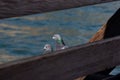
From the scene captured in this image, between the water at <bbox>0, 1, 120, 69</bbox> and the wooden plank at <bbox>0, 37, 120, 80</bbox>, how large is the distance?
1222 cm

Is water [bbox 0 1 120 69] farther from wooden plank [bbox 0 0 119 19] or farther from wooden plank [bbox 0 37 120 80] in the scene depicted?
wooden plank [bbox 0 0 119 19]

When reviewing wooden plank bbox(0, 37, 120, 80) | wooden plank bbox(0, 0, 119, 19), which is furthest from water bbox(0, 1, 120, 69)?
wooden plank bbox(0, 0, 119, 19)

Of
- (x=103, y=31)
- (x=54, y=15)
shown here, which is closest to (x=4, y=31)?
(x=54, y=15)

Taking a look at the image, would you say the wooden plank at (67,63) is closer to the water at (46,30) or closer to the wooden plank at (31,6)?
the wooden plank at (31,6)

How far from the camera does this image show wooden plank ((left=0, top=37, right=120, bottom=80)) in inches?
66.2

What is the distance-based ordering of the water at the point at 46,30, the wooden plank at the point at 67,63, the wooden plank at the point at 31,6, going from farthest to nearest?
the water at the point at 46,30
the wooden plank at the point at 67,63
the wooden plank at the point at 31,6

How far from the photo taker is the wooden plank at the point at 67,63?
1681 millimetres

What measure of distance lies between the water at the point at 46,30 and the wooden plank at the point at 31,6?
41.1ft

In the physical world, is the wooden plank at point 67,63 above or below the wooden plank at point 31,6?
below

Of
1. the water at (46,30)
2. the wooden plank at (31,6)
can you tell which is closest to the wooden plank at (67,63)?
the wooden plank at (31,6)

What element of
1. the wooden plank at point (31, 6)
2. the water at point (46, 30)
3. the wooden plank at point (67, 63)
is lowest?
the water at point (46, 30)

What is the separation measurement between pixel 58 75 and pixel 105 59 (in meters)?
0.36

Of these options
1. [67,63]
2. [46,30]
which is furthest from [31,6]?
[46,30]

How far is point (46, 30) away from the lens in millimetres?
18203
